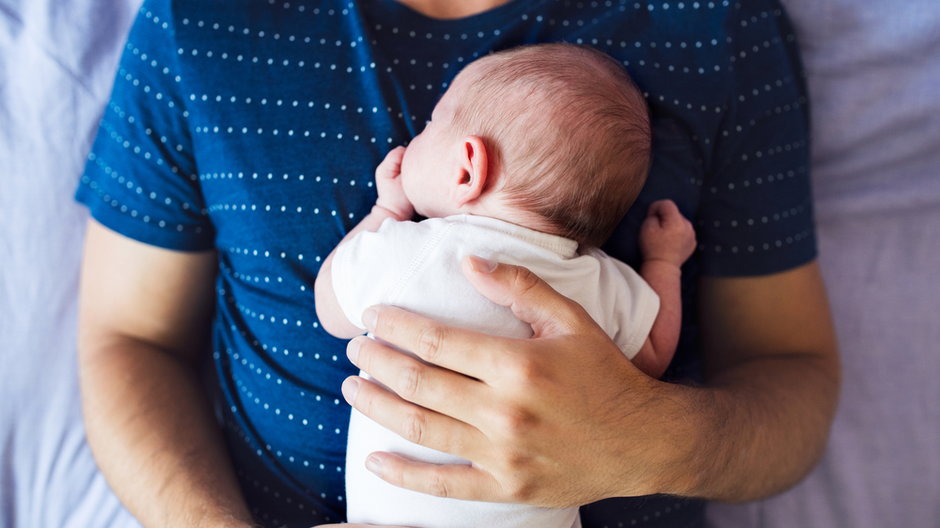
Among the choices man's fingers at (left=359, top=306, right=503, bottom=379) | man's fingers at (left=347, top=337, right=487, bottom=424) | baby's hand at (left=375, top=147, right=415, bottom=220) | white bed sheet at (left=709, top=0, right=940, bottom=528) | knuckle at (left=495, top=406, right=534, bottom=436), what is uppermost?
baby's hand at (left=375, top=147, right=415, bottom=220)

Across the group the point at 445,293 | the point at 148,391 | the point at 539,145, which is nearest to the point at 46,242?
the point at 148,391

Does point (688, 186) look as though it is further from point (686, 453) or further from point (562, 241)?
point (686, 453)

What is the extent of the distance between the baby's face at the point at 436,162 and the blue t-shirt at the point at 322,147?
0.08 meters

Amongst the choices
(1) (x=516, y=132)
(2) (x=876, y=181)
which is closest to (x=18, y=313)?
(1) (x=516, y=132)

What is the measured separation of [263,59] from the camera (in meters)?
0.98

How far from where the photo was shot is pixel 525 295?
2.64ft

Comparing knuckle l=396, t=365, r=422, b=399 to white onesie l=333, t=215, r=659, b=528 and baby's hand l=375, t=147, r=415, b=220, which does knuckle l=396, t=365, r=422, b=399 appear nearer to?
white onesie l=333, t=215, r=659, b=528

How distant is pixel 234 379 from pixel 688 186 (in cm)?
76

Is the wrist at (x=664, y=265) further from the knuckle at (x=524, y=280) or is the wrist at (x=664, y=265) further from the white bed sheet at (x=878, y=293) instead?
the white bed sheet at (x=878, y=293)

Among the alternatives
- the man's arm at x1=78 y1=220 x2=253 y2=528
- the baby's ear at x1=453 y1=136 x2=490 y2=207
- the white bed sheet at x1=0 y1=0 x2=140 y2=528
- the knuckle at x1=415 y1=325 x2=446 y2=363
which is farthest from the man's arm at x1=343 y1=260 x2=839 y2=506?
the white bed sheet at x1=0 y1=0 x2=140 y2=528

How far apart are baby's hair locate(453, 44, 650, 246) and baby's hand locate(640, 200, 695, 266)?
14 cm

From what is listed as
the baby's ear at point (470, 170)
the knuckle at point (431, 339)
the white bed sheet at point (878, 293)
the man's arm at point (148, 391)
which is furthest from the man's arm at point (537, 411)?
the white bed sheet at point (878, 293)

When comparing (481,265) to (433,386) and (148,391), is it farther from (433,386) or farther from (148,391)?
(148,391)

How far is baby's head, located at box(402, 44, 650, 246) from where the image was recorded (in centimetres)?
83
